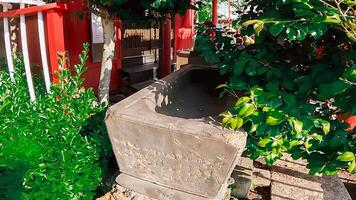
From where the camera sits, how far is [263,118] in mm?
1705

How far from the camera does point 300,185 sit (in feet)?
10.6

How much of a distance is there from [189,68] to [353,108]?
263cm

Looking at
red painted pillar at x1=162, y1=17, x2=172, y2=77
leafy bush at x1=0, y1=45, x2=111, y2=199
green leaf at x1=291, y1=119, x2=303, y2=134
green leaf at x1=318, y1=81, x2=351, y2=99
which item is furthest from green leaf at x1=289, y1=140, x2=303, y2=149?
red painted pillar at x1=162, y1=17, x2=172, y2=77

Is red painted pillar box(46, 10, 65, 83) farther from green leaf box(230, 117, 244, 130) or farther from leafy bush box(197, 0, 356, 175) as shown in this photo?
green leaf box(230, 117, 244, 130)

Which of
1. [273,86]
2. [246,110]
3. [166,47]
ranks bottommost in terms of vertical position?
[246,110]

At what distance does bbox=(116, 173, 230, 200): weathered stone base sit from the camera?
7.43 ft

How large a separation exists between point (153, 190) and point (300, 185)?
70.0 inches

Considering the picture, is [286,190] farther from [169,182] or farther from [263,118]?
[263,118]

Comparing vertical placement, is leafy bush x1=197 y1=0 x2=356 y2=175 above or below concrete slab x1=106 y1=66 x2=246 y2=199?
above

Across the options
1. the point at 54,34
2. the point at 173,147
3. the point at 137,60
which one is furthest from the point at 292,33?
the point at 137,60

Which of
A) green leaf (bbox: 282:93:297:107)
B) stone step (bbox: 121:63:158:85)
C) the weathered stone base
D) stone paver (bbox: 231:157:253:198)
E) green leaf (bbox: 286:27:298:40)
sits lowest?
stone paver (bbox: 231:157:253:198)

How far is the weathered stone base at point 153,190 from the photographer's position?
7.43 feet

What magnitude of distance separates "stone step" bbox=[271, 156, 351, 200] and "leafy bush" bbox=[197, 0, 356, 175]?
1.13m

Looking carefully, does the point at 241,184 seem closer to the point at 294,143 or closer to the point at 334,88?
the point at 294,143
